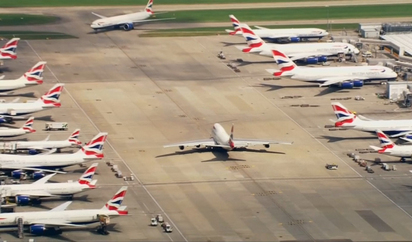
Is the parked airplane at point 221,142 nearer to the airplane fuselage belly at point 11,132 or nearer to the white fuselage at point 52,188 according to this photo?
the airplane fuselage belly at point 11,132

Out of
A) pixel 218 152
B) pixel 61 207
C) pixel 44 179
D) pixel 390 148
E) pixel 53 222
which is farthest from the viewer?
pixel 218 152

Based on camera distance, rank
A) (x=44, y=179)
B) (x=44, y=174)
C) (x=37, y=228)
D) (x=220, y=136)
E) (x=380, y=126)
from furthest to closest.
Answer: (x=380, y=126), (x=220, y=136), (x=44, y=174), (x=44, y=179), (x=37, y=228)

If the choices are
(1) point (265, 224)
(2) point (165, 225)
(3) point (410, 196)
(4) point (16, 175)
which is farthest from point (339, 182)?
(4) point (16, 175)

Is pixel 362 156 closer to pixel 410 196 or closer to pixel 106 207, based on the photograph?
pixel 410 196

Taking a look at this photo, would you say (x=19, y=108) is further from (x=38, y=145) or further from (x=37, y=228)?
(x=37, y=228)

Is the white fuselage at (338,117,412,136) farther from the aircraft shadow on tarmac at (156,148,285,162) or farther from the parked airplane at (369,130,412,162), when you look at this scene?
the aircraft shadow on tarmac at (156,148,285,162)

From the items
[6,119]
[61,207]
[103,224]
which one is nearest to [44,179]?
[61,207]

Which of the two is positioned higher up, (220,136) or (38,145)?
(220,136)

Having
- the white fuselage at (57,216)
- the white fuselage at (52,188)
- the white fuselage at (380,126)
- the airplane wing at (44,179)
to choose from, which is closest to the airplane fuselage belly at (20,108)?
the airplane wing at (44,179)
